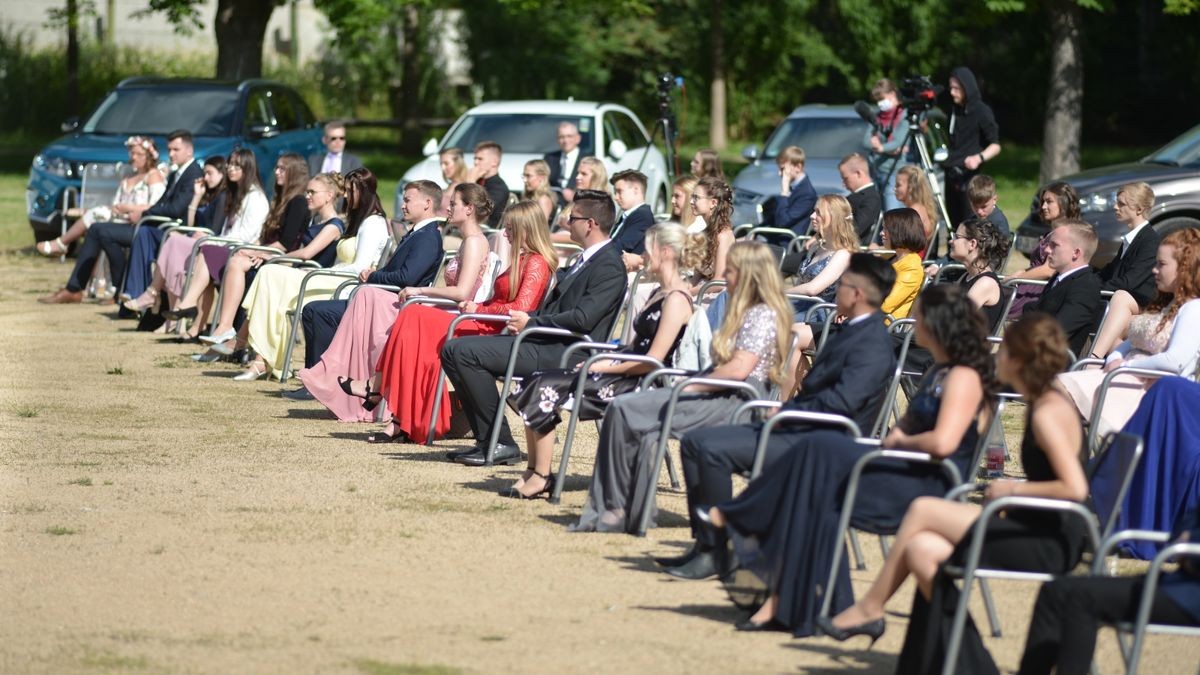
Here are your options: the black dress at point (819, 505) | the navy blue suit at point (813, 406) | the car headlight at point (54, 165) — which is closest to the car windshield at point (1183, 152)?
the navy blue suit at point (813, 406)

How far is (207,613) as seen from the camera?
6.07 metres

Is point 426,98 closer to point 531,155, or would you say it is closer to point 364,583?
point 531,155

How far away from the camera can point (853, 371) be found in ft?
21.4

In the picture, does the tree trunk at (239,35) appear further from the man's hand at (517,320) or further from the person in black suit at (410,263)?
the man's hand at (517,320)

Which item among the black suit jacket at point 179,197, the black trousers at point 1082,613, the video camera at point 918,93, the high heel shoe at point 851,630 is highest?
the video camera at point 918,93

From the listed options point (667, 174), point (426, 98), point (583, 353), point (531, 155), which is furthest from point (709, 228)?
point (426, 98)

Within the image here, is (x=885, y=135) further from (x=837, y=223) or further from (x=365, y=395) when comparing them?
(x=365, y=395)

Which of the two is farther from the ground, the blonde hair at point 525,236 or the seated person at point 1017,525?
the blonde hair at point 525,236

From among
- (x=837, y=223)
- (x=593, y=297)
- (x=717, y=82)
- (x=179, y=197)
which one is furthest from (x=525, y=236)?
(x=717, y=82)

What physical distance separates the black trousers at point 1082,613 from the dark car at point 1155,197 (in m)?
9.56

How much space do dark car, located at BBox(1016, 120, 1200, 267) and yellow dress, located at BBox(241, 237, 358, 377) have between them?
19.2ft

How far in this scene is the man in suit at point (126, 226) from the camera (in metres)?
15.1

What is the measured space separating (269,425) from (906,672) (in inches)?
218

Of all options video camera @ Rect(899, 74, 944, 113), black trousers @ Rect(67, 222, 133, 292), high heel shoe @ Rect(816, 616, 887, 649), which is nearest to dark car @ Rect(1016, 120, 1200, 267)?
video camera @ Rect(899, 74, 944, 113)
